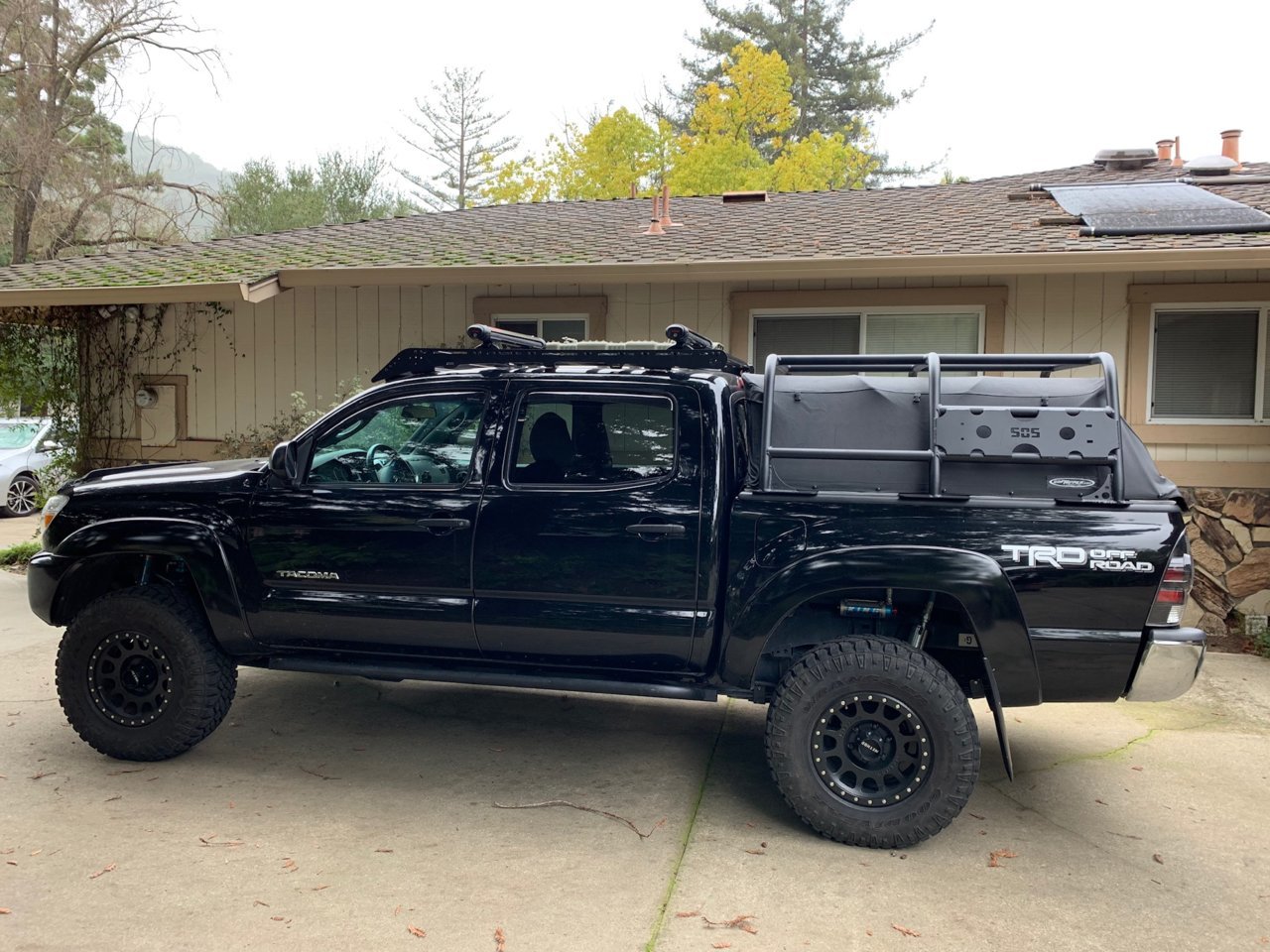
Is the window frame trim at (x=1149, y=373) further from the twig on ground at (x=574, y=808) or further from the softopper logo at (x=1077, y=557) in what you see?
the twig on ground at (x=574, y=808)

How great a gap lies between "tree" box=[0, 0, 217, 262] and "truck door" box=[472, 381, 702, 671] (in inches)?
815

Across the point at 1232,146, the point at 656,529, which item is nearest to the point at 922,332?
the point at 1232,146

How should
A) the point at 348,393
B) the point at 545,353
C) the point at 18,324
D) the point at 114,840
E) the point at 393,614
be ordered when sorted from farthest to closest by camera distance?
the point at 18,324
the point at 348,393
the point at 545,353
the point at 393,614
the point at 114,840

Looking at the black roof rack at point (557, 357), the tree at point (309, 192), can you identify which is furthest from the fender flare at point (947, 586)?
the tree at point (309, 192)

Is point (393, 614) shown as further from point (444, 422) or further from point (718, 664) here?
point (718, 664)

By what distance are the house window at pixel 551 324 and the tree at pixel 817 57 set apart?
27335 mm

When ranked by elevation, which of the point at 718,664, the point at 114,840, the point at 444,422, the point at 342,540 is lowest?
the point at 114,840

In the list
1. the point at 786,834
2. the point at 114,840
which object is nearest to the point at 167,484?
the point at 114,840

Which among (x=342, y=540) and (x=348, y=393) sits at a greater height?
(x=348, y=393)

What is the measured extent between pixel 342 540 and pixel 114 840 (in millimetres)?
1478

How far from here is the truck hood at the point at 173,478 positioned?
15.6ft

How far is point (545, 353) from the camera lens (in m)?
4.88

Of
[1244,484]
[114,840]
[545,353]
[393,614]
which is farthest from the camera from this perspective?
[1244,484]

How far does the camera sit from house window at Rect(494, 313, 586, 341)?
9653 millimetres
